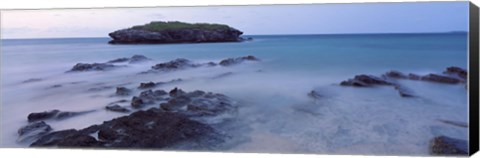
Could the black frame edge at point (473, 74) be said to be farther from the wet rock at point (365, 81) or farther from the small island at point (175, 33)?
the small island at point (175, 33)

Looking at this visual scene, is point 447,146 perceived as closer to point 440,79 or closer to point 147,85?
point 440,79

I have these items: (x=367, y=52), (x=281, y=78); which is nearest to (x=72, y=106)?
(x=281, y=78)

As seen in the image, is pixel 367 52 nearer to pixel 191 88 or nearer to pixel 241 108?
pixel 241 108

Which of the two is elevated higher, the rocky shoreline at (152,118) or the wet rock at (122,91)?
the wet rock at (122,91)

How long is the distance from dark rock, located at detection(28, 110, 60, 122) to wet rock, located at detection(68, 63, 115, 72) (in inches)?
16.8

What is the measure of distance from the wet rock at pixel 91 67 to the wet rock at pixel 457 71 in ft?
9.64

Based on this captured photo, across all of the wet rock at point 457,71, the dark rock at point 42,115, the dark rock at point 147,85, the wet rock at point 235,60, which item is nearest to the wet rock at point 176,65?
the dark rock at point 147,85

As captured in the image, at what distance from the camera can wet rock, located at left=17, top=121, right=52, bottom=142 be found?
17.9 feet

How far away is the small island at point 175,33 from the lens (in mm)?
5316

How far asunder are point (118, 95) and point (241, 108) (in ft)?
3.77

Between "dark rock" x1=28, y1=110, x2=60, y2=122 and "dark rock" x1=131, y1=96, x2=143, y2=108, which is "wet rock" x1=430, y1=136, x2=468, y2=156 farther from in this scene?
"dark rock" x1=28, y1=110, x2=60, y2=122

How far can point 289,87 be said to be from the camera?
17.2 feet

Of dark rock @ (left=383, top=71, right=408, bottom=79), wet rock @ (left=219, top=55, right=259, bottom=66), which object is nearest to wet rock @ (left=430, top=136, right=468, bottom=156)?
dark rock @ (left=383, top=71, right=408, bottom=79)

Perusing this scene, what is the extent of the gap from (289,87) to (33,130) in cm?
239
